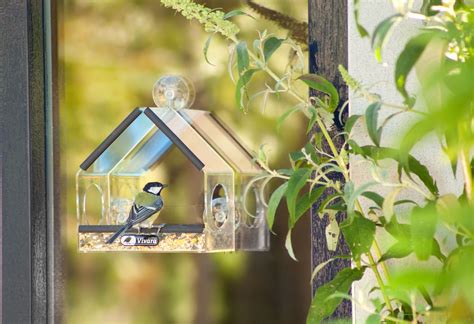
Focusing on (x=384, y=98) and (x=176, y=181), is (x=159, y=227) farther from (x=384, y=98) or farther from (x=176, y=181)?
(x=384, y=98)

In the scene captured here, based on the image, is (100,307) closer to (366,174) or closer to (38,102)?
(38,102)

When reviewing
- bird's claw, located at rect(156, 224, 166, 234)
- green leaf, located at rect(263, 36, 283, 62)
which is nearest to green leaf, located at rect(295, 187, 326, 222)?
green leaf, located at rect(263, 36, 283, 62)

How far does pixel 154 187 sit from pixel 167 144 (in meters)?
0.11

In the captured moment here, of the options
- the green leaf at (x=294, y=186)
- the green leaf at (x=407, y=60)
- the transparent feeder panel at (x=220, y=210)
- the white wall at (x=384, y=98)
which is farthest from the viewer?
the transparent feeder panel at (x=220, y=210)

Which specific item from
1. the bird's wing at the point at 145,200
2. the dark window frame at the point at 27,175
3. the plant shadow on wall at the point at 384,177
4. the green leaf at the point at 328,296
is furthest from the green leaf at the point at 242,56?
the dark window frame at the point at 27,175

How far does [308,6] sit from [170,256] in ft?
2.22

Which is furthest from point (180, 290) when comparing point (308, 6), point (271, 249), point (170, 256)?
point (308, 6)

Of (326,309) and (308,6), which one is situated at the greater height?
(308,6)

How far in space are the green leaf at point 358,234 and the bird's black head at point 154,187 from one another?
717mm

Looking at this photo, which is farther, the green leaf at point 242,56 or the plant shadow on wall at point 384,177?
the green leaf at point 242,56

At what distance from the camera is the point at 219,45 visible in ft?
7.25

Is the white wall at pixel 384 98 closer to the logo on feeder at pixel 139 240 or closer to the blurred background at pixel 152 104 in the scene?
the blurred background at pixel 152 104

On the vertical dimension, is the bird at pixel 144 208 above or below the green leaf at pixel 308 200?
above

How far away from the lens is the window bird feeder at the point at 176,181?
2.13 meters
